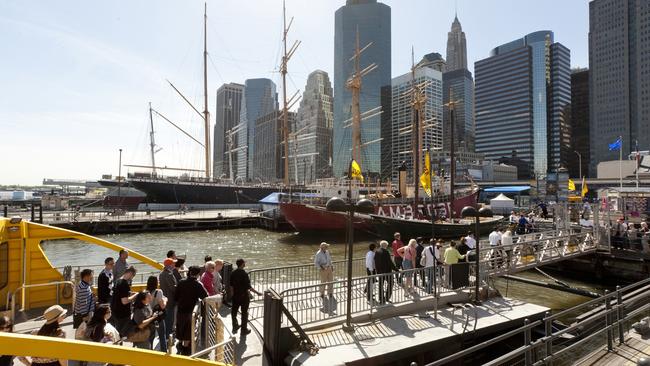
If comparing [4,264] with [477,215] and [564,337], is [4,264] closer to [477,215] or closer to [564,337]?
[477,215]

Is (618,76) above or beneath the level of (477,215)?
above

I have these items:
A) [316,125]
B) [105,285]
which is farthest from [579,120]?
[105,285]

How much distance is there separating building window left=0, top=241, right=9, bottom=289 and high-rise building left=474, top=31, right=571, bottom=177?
178 m

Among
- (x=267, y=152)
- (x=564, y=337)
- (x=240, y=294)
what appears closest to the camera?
(x=240, y=294)

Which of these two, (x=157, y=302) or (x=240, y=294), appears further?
(x=240, y=294)

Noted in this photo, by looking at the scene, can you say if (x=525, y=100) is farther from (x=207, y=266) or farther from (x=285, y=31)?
(x=207, y=266)

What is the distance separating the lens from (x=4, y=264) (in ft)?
29.0

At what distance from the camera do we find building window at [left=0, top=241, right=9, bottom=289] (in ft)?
28.7

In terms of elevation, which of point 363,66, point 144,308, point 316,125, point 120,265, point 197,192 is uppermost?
point 363,66

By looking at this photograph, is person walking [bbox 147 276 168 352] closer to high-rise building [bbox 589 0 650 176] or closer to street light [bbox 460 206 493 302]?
street light [bbox 460 206 493 302]

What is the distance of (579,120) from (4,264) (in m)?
214

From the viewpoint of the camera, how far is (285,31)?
56.9 m

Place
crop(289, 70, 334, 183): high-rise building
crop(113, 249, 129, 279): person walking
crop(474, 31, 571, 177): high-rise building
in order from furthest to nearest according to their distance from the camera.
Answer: crop(474, 31, 571, 177): high-rise building
crop(289, 70, 334, 183): high-rise building
crop(113, 249, 129, 279): person walking

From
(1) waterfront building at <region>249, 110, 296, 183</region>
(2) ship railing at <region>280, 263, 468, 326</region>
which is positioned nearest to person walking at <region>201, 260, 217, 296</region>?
(2) ship railing at <region>280, 263, 468, 326</region>
